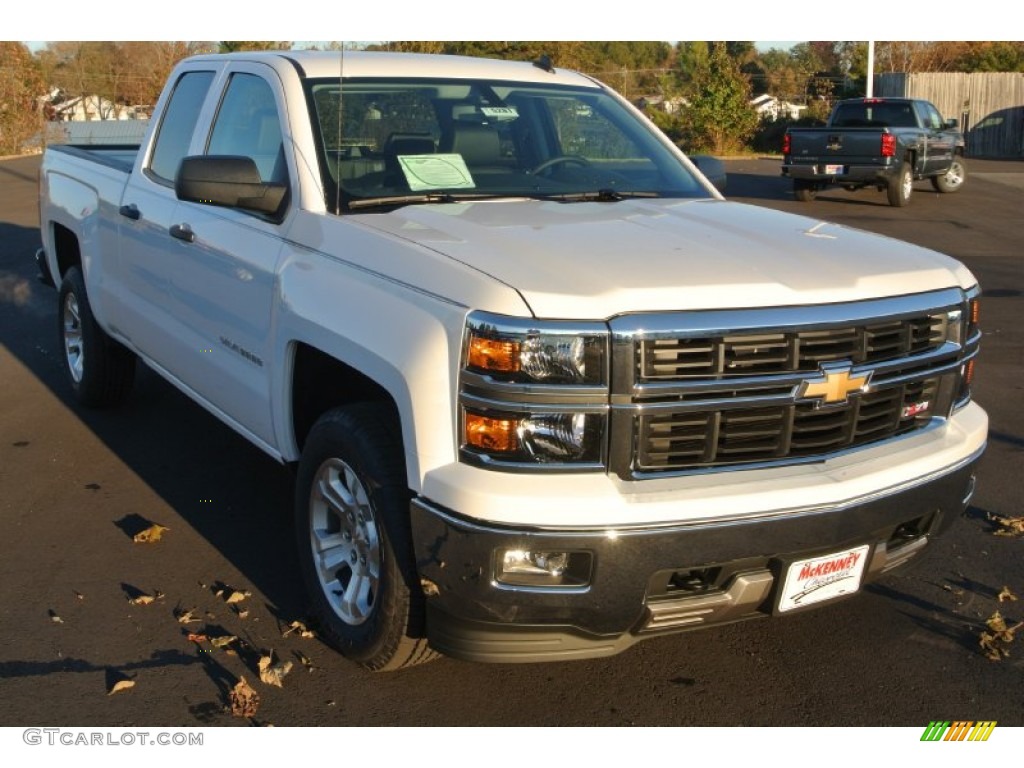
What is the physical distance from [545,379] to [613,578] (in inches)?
22.7

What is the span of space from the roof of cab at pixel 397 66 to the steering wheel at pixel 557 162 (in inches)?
21.1

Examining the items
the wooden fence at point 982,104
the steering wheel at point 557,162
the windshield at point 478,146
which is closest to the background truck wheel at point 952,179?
the wooden fence at point 982,104

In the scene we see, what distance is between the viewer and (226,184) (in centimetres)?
418

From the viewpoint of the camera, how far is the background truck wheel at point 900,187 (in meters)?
19.0

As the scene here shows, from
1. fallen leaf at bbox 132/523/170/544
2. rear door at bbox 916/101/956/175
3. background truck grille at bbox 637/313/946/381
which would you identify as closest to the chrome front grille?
background truck grille at bbox 637/313/946/381

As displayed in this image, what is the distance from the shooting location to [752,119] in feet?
111

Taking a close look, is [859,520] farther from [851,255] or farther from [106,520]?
[106,520]

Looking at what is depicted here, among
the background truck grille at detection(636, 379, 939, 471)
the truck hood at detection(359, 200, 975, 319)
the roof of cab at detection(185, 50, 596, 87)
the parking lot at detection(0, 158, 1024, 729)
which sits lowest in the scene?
the parking lot at detection(0, 158, 1024, 729)

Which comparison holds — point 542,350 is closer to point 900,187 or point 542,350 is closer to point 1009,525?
point 1009,525

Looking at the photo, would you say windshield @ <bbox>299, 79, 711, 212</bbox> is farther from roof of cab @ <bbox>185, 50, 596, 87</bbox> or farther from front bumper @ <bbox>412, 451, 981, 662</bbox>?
front bumper @ <bbox>412, 451, 981, 662</bbox>

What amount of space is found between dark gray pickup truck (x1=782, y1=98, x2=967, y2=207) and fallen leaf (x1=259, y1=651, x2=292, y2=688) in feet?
55.5

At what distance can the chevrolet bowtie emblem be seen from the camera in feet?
10.8

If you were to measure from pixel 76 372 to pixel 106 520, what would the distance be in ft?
7.19

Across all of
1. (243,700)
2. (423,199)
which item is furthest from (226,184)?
(243,700)
